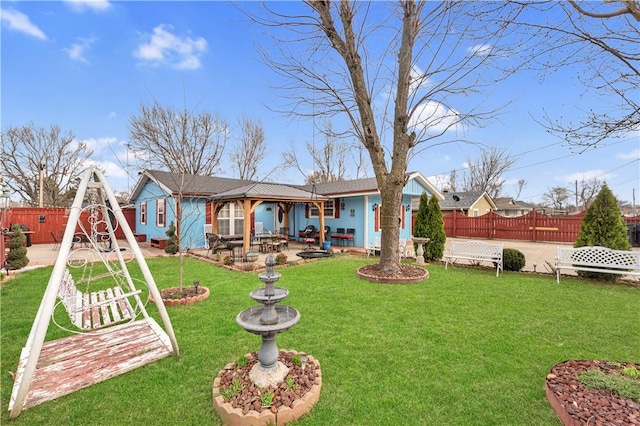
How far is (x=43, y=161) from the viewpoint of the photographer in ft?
76.1

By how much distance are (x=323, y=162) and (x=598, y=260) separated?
23.0m

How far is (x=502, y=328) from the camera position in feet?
12.7

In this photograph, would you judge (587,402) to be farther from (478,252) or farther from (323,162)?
(323,162)

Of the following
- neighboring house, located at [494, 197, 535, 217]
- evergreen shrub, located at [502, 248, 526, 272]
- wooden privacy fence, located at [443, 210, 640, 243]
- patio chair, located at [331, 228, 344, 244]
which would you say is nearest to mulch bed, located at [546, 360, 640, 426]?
evergreen shrub, located at [502, 248, 526, 272]

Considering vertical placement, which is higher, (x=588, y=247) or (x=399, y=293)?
(x=588, y=247)

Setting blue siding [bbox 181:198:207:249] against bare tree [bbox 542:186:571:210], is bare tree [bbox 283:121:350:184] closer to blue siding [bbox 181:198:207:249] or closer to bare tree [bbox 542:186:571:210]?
blue siding [bbox 181:198:207:249]

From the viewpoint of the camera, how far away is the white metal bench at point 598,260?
236 inches

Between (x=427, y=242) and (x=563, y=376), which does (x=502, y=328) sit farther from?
(x=427, y=242)

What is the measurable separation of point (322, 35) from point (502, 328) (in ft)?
22.1

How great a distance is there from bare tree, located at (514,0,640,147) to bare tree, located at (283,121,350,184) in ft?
76.7

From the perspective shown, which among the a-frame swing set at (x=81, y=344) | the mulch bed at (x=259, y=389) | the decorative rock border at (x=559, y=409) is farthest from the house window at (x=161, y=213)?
the decorative rock border at (x=559, y=409)

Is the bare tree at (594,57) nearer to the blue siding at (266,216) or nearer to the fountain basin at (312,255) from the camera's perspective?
the fountain basin at (312,255)

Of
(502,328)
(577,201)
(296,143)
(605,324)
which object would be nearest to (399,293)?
(502,328)

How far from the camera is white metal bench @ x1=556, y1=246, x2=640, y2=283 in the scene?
6.00 m
